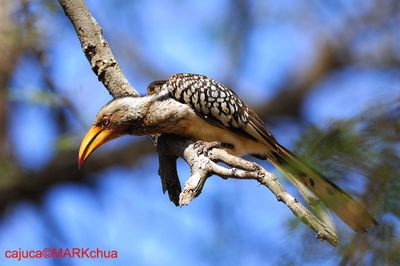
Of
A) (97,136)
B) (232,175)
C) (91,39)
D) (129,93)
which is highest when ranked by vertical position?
(91,39)

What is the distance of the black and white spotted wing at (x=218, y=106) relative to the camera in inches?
147

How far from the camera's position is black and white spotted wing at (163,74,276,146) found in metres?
3.74

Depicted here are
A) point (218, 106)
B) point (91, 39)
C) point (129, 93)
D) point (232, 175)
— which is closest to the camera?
point (232, 175)

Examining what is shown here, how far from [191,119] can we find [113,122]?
1.59 ft

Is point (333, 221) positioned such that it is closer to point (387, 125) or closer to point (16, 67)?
point (387, 125)

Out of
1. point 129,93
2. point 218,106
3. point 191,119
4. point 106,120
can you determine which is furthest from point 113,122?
point 218,106

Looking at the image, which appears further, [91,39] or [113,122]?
[113,122]

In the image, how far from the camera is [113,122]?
379 cm

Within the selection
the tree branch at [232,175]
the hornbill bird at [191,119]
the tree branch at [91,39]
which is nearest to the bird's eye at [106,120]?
the hornbill bird at [191,119]

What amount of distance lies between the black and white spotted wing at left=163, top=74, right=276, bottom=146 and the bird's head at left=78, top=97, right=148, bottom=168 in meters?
0.26

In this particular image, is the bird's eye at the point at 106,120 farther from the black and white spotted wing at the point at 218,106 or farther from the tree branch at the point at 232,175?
the tree branch at the point at 232,175

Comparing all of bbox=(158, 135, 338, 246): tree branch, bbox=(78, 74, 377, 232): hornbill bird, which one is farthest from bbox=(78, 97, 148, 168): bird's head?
bbox=(158, 135, 338, 246): tree branch

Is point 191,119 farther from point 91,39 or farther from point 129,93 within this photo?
point 91,39

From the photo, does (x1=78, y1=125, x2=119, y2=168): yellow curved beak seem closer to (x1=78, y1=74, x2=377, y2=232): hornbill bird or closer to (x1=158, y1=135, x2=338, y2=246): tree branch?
(x1=78, y1=74, x2=377, y2=232): hornbill bird
